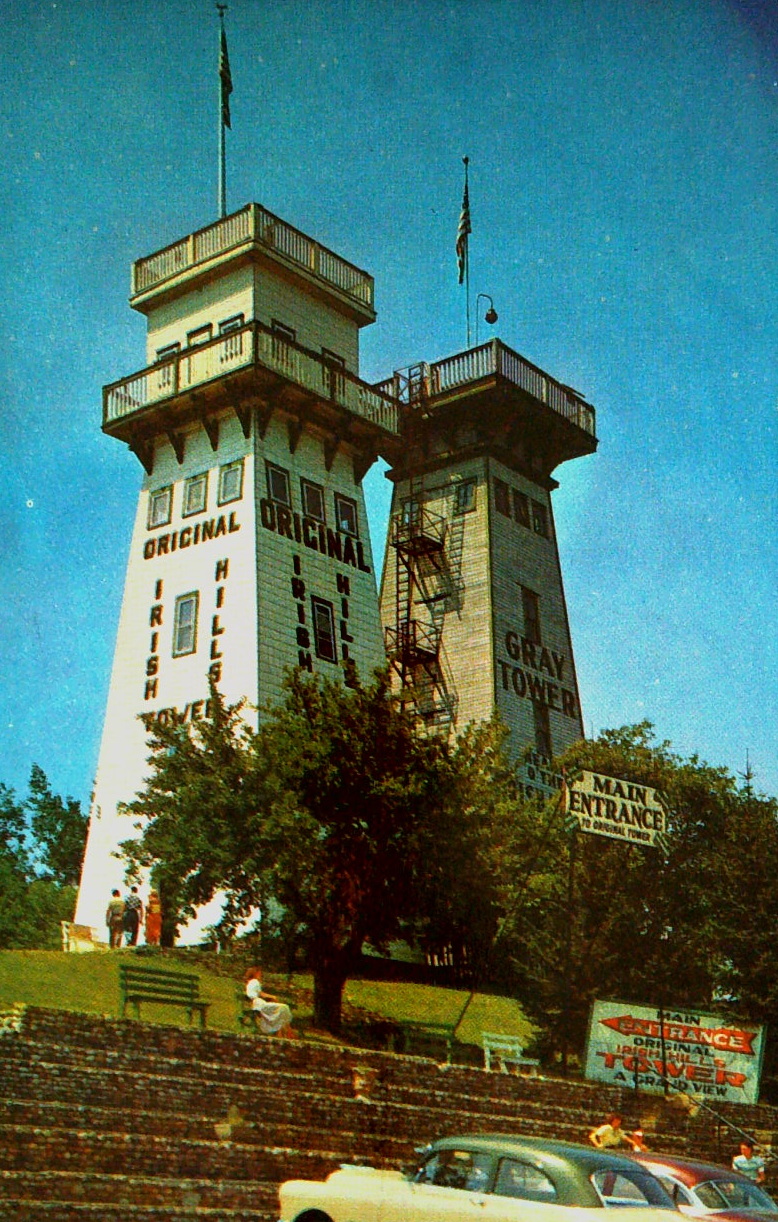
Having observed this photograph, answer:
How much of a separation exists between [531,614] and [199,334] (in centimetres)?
1654

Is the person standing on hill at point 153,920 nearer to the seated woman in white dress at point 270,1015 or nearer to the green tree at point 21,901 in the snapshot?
the green tree at point 21,901

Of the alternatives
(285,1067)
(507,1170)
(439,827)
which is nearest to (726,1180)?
(507,1170)

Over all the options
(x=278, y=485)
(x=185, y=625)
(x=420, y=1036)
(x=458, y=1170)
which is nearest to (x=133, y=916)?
(x=185, y=625)

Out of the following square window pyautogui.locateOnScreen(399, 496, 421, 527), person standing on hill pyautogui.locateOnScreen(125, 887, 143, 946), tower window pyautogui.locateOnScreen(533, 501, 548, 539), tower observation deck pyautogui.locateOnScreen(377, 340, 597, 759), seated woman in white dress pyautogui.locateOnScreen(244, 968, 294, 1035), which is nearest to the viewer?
seated woman in white dress pyautogui.locateOnScreen(244, 968, 294, 1035)

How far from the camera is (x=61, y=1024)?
2094 cm

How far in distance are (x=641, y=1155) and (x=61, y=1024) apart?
26.2ft

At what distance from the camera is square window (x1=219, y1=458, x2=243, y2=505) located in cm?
4775

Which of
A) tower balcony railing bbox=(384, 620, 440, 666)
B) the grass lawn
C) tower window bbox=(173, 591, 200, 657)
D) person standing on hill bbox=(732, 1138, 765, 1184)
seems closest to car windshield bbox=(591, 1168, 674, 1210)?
person standing on hill bbox=(732, 1138, 765, 1184)

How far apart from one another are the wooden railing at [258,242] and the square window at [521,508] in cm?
974

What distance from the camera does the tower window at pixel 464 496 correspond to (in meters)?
57.4

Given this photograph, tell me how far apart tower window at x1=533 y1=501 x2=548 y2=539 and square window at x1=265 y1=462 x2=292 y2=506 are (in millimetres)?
13830

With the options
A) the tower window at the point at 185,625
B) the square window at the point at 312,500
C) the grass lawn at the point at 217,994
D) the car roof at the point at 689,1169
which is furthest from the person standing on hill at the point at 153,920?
the car roof at the point at 689,1169

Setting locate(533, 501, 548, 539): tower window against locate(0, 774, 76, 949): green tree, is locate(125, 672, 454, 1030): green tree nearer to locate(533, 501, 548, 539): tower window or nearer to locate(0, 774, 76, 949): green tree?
locate(0, 774, 76, 949): green tree

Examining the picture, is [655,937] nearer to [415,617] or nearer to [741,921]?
[741,921]
